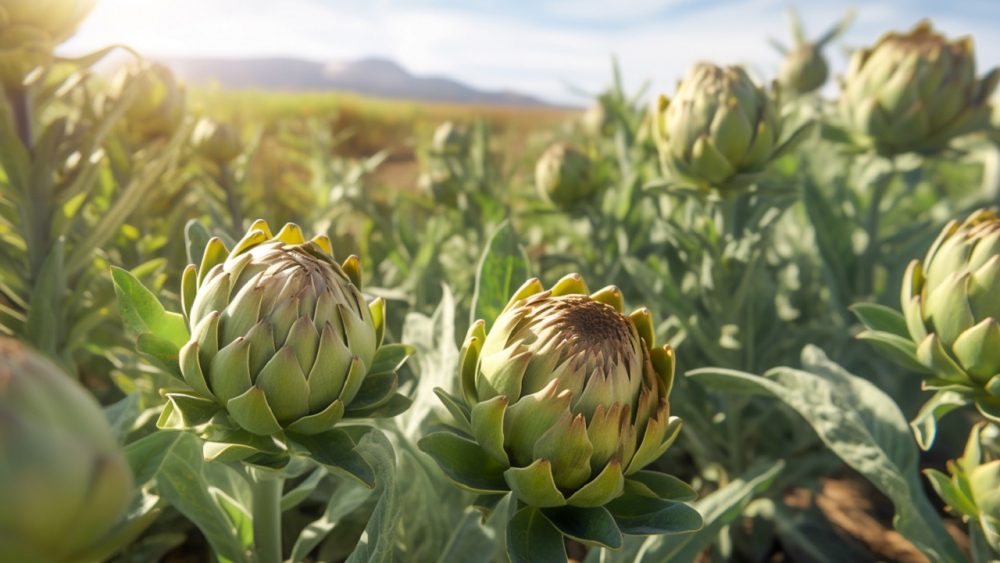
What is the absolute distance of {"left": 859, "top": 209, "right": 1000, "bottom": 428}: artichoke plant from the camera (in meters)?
0.92

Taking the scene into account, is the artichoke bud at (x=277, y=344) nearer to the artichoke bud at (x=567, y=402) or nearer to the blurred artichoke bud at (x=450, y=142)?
the artichoke bud at (x=567, y=402)

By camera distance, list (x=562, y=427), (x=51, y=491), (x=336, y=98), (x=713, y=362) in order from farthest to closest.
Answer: (x=336, y=98) < (x=713, y=362) < (x=562, y=427) < (x=51, y=491)

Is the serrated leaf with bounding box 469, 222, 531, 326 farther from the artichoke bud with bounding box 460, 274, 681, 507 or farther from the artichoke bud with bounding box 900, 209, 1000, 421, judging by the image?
the artichoke bud with bounding box 900, 209, 1000, 421

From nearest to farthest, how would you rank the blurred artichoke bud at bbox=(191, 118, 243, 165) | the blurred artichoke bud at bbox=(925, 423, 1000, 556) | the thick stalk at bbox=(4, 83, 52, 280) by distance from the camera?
1. the blurred artichoke bud at bbox=(925, 423, 1000, 556)
2. the thick stalk at bbox=(4, 83, 52, 280)
3. the blurred artichoke bud at bbox=(191, 118, 243, 165)

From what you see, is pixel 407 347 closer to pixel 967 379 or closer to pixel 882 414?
pixel 967 379

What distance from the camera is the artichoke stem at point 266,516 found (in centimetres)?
94

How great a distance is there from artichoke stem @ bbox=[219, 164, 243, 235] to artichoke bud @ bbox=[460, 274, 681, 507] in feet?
4.01

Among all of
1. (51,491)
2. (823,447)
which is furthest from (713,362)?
(51,491)

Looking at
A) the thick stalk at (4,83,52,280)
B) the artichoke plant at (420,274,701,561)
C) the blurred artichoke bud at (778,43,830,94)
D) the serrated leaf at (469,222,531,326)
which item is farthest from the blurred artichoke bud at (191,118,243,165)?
the blurred artichoke bud at (778,43,830,94)

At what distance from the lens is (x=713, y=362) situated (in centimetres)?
166

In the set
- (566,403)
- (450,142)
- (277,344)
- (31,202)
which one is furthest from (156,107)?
(566,403)

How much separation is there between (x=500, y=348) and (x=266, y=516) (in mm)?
405

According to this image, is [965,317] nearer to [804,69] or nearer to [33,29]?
[33,29]

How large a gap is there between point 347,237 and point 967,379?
1230 millimetres
